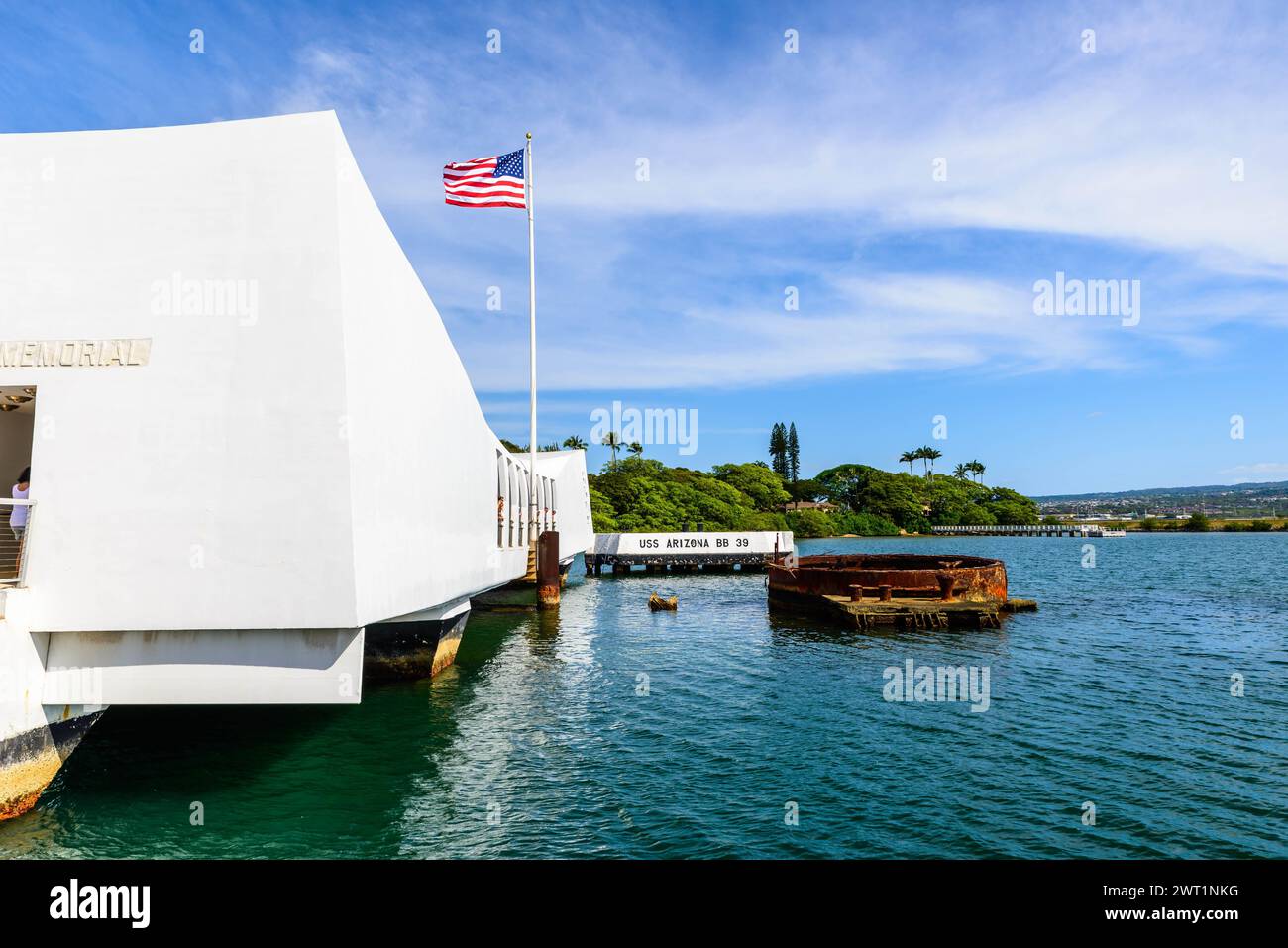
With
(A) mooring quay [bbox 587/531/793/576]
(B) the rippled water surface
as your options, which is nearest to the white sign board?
(A) mooring quay [bbox 587/531/793/576]

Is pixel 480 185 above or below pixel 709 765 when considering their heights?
above

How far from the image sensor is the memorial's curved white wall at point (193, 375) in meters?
10.0

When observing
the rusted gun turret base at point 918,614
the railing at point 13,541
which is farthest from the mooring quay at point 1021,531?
the railing at point 13,541

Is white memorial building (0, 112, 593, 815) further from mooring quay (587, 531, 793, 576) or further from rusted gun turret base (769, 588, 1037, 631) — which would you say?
mooring quay (587, 531, 793, 576)

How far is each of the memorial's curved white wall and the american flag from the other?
1164cm

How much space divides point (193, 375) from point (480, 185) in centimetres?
1399

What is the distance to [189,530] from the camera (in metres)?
10.1

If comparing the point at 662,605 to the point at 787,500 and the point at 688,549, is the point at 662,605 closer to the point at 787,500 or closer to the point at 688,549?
the point at 688,549

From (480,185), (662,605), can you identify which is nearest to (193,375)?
(480,185)

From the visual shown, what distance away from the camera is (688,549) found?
199ft

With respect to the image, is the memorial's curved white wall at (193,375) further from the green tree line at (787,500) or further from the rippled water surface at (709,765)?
the green tree line at (787,500)

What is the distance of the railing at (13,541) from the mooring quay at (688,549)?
48157 millimetres
